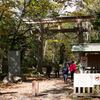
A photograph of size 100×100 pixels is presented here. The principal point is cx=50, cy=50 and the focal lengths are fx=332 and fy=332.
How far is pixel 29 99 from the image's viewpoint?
16.3 m

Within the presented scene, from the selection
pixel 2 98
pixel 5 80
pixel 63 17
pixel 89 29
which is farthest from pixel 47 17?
pixel 2 98

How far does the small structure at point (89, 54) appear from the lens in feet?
82.1

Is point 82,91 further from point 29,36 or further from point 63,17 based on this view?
point 29,36

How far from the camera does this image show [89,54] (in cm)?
2731

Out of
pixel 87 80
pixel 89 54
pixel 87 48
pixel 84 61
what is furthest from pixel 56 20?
pixel 87 80

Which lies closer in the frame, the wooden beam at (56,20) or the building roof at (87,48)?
the building roof at (87,48)

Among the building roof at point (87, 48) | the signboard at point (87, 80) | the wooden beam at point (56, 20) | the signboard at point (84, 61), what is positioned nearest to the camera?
the signboard at point (87, 80)

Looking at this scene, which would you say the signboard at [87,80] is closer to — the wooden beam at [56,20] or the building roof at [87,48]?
the building roof at [87,48]

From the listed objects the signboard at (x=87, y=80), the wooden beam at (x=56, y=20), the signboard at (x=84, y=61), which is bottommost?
the signboard at (x=87, y=80)

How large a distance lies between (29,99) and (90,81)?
3169 millimetres

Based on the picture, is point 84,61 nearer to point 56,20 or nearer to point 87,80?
point 56,20

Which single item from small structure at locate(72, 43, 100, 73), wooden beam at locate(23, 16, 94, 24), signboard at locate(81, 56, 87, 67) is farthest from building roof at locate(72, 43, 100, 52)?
wooden beam at locate(23, 16, 94, 24)

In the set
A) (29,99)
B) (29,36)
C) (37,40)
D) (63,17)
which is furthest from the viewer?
(37,40)

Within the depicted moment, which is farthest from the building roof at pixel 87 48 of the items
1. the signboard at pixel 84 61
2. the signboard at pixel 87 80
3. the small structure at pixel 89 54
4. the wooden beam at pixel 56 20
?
the signboard at pixel 87 80
